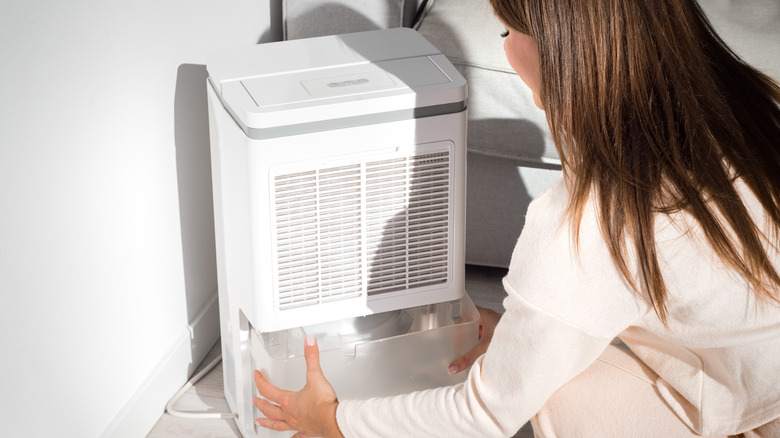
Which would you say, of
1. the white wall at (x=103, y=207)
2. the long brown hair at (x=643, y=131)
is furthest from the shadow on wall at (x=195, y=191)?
the long brown hair at (x=643, y=131)

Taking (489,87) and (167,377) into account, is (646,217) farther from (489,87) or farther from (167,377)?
(167,377)

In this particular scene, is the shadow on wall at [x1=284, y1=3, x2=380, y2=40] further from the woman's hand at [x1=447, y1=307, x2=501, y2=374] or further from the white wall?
the woman's hand at [x1=447, y1=307, x2=501, y2=374]

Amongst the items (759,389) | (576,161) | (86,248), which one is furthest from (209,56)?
(759,389)

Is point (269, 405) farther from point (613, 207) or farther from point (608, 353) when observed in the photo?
point (613, 207)

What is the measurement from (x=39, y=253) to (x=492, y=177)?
2.72ft

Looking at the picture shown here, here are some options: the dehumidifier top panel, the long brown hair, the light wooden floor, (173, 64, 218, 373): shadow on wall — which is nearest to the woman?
the long brown hair

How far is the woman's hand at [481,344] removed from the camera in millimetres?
1265

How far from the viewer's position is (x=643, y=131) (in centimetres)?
85

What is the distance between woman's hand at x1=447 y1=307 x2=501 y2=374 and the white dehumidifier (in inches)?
0.5

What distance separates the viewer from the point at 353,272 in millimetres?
1152

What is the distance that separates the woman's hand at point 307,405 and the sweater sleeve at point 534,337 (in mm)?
83

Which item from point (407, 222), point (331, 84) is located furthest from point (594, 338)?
point (331, 84)

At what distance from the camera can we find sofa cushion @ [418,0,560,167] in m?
1.44

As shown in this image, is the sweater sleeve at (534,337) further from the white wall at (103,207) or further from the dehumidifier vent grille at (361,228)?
the white wall at (103,207)
